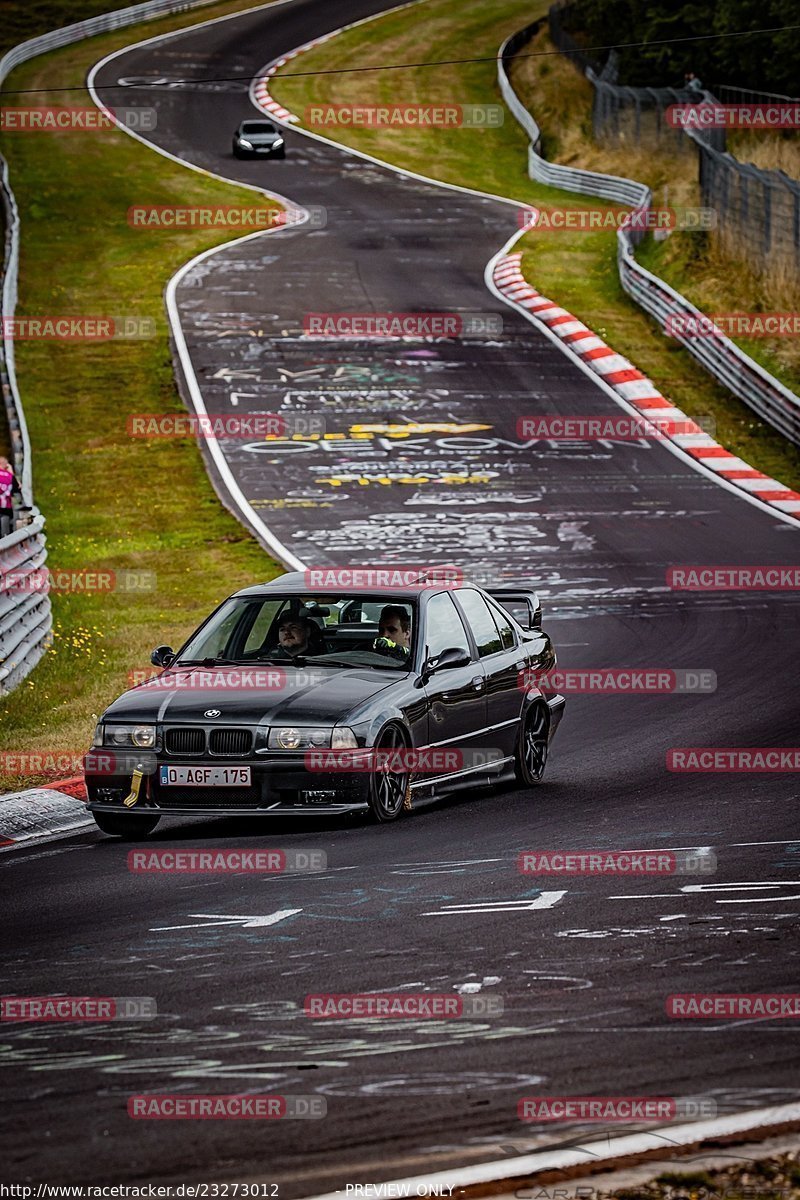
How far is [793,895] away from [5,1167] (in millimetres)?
4281

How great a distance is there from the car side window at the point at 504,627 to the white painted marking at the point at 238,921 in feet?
15.5

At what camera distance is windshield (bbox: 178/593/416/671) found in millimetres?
11570

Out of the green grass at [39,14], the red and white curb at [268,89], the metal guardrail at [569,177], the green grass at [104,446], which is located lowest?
the green grass at [104,446]

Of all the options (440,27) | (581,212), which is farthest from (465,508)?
(440,27)

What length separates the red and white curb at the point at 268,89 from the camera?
62469 millimetres

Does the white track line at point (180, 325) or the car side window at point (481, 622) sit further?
the white track line at point (180, 325)

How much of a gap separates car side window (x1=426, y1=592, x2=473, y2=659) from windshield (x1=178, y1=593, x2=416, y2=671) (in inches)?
6.4

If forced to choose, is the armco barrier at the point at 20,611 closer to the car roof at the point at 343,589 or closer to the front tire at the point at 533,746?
the car roof at the point at 343,589

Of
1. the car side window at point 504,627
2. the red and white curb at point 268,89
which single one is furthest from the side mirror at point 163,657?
the red and white curb at point 268,89

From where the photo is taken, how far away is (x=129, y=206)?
48969 mm

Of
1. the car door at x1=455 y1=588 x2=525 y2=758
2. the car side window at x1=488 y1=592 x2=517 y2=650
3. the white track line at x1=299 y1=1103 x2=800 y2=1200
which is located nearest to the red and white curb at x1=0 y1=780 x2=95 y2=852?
the car door at x1=455 y1=588 x2=525 y2=758

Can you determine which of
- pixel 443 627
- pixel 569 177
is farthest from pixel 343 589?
pixel 569 177

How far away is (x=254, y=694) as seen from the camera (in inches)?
428

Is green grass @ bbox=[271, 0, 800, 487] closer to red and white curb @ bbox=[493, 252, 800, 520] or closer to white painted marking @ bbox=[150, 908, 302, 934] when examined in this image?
red and white curb @ bbox=[493, 252, 800, 520]
